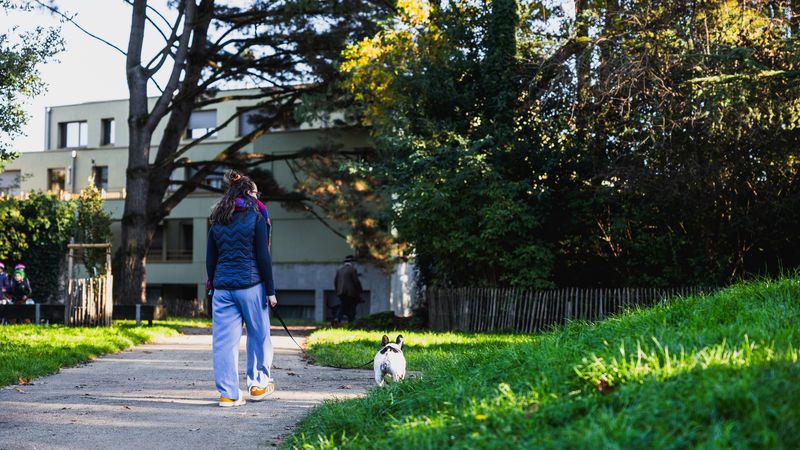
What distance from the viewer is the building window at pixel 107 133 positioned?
168 ft

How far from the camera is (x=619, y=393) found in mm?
4398

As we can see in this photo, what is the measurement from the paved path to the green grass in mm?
267

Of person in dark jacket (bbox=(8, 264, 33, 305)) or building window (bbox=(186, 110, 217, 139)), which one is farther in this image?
building window (bbox=(186, 110, 217, 139))

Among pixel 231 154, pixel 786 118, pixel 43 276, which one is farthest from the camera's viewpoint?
pixel 43 276

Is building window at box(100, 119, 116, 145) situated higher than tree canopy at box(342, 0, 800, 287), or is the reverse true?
building window at box(100, 119, 116, 145)

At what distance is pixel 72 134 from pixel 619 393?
2077 inches

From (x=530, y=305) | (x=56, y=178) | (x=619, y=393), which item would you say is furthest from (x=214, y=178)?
(x=619, y=393)

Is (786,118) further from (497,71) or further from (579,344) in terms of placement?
(579,344)

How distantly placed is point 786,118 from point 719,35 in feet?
6.26

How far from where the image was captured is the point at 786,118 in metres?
15.7

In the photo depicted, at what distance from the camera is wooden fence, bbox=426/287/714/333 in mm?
19000

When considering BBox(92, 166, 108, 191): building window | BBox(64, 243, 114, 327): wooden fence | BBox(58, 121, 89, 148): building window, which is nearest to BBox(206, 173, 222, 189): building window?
BBox(92, 166, 108, 191): building window

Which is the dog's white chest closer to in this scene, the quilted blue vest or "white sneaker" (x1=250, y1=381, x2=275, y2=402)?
"white sneaker" (x1=250, y1=381, x2=275, y2=402)

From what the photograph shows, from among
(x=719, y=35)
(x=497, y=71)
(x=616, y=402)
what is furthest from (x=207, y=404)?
(x=497, y=71)
